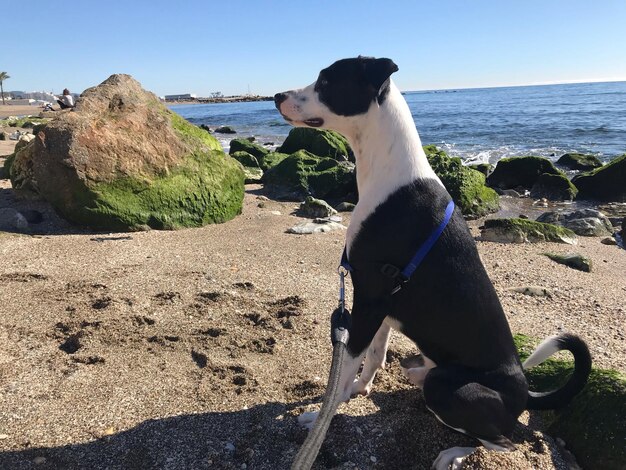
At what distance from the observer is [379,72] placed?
9.61ft

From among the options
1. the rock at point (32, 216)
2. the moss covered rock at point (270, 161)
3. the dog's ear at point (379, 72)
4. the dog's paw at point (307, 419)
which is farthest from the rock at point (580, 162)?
the dog's paw at point (307, 419)

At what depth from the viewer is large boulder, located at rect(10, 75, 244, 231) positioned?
6.77m

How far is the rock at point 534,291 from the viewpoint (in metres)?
5.43

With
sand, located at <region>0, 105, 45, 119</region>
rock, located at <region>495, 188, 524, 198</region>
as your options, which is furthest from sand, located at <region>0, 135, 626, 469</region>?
sand, located at <region>0, 105, 45, 119</region>

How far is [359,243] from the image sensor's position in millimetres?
2908

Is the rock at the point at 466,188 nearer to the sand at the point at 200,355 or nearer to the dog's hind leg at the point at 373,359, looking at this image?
the sand at the point at 200,355

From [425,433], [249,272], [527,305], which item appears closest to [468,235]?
[425,433]

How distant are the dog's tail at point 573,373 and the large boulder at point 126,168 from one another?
557 cm

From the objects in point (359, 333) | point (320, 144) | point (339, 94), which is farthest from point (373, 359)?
point (320, 144)

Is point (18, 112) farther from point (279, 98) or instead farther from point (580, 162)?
point (279, 98)

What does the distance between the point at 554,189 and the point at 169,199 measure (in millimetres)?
10454

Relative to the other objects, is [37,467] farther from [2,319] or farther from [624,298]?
[624,298]

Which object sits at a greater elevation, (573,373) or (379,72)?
(379,72)

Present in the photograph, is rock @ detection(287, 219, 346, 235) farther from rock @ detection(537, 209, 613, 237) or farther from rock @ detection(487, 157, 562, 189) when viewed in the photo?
rock @ detection(487, 157, 562, 189)
